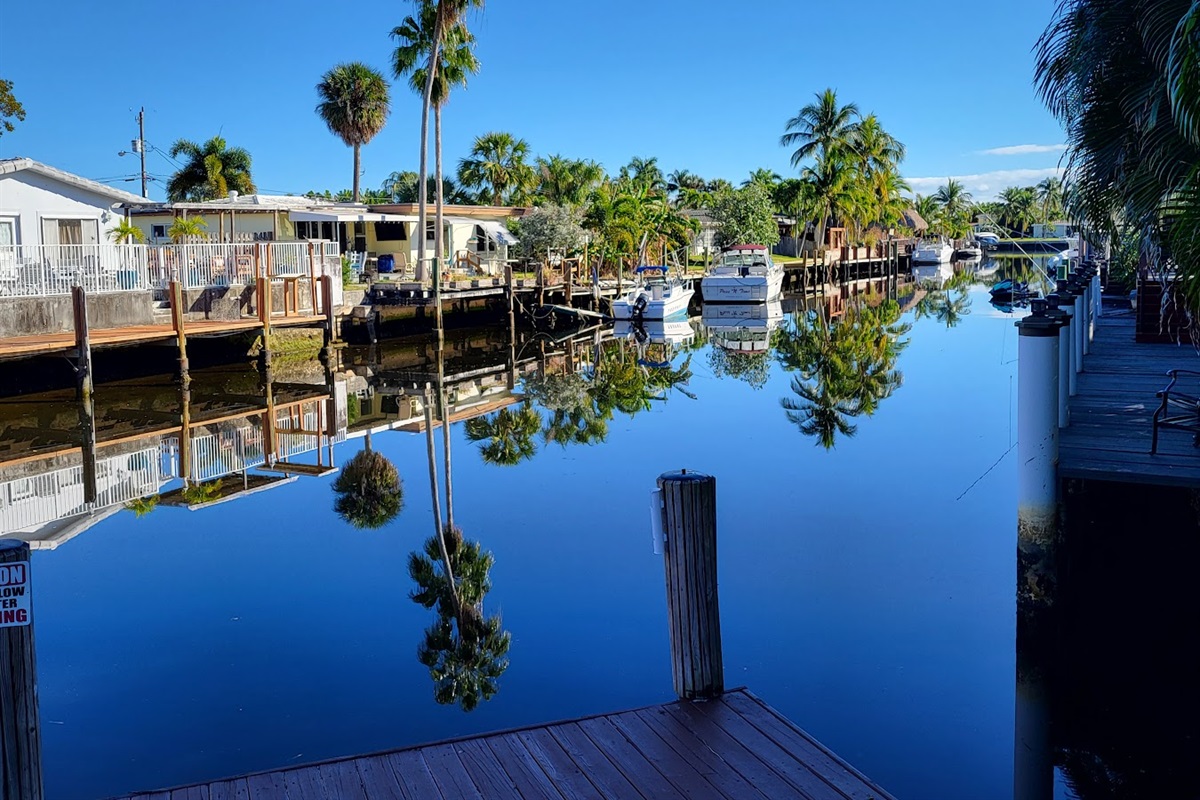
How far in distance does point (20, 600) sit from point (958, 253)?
131818 mm

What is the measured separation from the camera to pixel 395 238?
173ft

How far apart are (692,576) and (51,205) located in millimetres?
28552

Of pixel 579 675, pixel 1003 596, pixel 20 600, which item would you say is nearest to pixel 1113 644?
pixel 1003 596

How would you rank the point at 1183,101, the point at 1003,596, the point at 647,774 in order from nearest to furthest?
the point at 647,774 < the point at 1183,101 < the point at 1003,596

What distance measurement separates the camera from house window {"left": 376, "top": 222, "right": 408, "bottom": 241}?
52500mm

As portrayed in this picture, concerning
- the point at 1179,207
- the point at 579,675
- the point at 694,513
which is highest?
the point at 1179,207

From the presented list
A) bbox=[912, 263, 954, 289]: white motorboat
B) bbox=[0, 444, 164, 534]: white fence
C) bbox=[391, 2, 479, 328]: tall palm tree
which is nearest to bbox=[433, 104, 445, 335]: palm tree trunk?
bbox=[391, 2, 479, 328]: tall palm tree

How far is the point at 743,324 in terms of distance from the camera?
4759cm

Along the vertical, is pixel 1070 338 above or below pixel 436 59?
below

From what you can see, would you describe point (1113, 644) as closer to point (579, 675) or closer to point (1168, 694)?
point (1168, 694)

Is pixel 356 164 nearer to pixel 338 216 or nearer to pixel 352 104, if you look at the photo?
pixel 352 104

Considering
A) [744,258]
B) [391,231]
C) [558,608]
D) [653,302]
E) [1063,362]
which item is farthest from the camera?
[744,258]

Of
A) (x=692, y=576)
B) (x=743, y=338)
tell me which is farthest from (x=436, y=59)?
(x=692, y=576)

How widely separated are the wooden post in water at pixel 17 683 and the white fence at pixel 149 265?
23.8 meters
